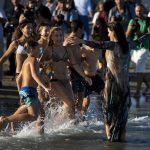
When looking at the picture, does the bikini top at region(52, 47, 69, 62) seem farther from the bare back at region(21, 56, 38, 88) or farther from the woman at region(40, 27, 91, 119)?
the bare back at region(21, 56, 38, 88)

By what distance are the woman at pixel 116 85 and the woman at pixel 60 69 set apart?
34.9 inches

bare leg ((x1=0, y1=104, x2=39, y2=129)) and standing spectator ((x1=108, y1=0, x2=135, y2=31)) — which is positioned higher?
standing spectator ((x1=108, y1=0, x2=135, y2=31))

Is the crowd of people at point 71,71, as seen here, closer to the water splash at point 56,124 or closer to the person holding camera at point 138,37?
the water splash at point 56,124

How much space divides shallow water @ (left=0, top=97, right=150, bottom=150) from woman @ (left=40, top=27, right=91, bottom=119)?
327 millimetres

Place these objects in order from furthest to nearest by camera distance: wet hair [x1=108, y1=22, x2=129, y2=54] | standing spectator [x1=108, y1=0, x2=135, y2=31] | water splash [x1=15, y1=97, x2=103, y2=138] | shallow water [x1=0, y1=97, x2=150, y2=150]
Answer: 1. standing spectator [x1=108, y1=0, x2=135, y2=31]
2. water splash [x1=15, y1=97, x2=103, y2=138]
3. wet hair [x1=108, y1=22, x2=129, y2=54]
4. shallow water [x1=0, y1=97, x2=150, y2=150]

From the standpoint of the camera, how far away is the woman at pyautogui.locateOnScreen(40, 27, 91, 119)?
11195mm

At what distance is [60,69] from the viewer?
11.4 meters

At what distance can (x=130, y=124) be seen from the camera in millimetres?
12367

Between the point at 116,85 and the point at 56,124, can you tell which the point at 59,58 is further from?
the point at 116,85

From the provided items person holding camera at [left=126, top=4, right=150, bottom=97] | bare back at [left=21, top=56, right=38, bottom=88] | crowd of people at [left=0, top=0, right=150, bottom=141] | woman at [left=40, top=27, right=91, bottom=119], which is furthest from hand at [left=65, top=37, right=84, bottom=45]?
person holding camera at [left=126, top=4, right=150, bottom=97]

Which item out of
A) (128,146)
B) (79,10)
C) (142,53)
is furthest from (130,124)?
(79,10)

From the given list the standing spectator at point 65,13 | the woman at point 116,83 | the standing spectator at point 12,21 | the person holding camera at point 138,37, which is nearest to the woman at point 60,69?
the woman at point 116,83

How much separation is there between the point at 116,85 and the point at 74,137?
1105 mm

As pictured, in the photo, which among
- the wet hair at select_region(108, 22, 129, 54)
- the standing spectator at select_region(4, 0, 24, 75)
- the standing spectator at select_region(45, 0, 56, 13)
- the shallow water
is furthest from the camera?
the standing spectator at select_region(45, 0, 56, 13)
